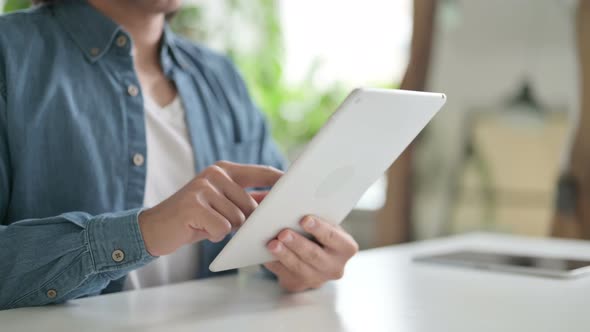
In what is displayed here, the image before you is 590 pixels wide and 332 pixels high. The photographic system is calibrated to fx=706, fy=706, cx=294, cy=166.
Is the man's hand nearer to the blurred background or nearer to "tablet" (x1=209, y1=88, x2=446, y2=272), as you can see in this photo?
"tablet" (x1=209, y1=88, x2=446, y2=272)

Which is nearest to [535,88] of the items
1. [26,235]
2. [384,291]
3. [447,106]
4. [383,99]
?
[447,106]

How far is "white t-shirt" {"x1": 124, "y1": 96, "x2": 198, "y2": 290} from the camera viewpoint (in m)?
1.27

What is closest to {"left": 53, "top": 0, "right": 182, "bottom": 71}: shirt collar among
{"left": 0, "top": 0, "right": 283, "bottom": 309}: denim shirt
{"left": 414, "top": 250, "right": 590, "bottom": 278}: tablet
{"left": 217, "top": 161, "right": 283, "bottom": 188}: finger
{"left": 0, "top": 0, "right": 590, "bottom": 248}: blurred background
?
{"left": 0, "top": 0, "right": 283, "bottom": 309}: denim shirt

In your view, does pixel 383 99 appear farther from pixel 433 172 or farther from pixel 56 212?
pixel 433 172

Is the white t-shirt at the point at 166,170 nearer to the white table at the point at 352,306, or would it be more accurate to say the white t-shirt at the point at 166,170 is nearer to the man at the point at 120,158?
the man at the point at 120,158

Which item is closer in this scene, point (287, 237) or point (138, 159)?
point (287, 237)

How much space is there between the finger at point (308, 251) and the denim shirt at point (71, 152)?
191 mm

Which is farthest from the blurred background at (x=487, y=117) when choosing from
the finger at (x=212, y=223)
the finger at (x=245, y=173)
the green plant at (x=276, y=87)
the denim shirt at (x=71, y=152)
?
the finger at (x=212, y=223)

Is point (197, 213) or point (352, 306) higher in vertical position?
point (197, 213)

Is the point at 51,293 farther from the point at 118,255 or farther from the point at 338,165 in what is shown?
the point at 338,165

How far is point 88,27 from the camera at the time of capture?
127 cm

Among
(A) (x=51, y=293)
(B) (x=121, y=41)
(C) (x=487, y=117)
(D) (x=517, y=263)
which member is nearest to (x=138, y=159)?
(B) (x=121, y=41)

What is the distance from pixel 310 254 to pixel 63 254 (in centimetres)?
33

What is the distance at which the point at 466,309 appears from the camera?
95 cm
